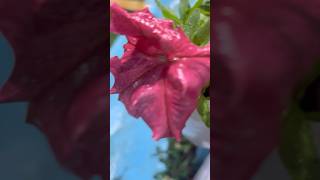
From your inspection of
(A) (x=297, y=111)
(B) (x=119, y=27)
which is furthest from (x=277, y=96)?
(B) (x=119, y=27)

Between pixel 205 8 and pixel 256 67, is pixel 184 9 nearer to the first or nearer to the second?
pixel 205 8

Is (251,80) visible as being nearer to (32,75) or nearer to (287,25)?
(287,25)

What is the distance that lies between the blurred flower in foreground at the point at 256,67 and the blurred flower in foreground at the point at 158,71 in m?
0.04

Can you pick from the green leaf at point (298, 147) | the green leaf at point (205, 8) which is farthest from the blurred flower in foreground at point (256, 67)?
the green leaf at point (205, 8)

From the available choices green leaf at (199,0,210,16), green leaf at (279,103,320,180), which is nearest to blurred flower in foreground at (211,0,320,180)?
green leaf at (279,103,320,180)

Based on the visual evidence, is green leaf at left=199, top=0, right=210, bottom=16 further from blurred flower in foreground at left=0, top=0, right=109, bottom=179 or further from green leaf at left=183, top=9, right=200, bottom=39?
blurred flower in foreground at left=0, top=0, right=109, bottom=179

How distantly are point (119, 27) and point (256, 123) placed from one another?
116 mm

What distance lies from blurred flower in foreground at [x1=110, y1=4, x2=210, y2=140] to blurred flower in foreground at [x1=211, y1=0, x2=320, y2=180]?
0.04m

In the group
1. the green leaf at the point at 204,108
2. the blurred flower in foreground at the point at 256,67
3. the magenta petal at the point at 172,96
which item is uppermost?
the blurred flower in foreground at the point at 256,67

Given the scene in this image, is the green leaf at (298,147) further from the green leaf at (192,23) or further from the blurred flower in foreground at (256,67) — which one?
the green leaf at (192,23)

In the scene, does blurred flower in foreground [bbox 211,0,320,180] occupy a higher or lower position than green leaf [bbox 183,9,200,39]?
higher

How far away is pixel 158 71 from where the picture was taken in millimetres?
323

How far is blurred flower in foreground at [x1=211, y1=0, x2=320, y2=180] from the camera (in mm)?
272

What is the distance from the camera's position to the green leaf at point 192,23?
0.36 m
